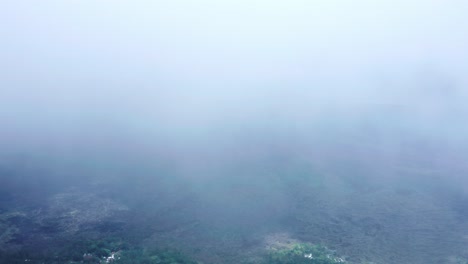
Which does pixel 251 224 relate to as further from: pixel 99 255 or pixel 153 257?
pixel 99 255

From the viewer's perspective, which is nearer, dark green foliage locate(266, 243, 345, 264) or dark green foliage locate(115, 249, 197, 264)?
dark green foliage locate(115, 249, 197, 264)

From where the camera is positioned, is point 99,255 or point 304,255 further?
point 304,255

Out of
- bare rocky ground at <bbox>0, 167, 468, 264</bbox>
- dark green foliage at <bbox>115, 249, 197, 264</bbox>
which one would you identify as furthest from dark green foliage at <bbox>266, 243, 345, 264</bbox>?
dark green foliage at <bbox>115, 249, 197, 264</bbox>

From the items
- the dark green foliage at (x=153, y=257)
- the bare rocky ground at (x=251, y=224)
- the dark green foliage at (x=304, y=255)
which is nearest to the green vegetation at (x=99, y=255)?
the dark green foliage at (x=153, y=257)

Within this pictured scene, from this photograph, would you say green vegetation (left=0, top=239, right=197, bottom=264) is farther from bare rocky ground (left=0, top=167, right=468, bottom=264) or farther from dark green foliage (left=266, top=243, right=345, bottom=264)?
dark green foliage (left=266, top=243, right=345, bottom=264)

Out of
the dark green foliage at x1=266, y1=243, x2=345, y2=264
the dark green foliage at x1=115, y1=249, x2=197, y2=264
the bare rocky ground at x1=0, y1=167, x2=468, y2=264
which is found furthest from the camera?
the bare rocky ground at x1=0, y1=167, x2=468, y2=264

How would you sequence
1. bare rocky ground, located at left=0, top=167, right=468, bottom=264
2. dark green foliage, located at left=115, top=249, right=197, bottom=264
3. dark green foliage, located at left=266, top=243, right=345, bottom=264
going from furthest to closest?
bare rocky ground, located at left=0, top=167, right=468, bottom=264
dark green foliage, located at left=266, top=243, right=345, bottom=264
dark green foliage, located at left=115, top=249, right=197, bottom=264

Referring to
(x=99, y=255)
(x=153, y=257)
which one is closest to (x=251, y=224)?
(x=153, y=257)

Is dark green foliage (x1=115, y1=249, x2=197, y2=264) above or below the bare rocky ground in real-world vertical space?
below
